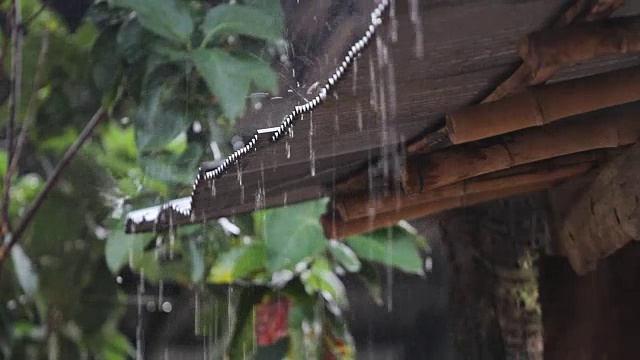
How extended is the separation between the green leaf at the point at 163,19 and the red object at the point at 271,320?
3.62 ft

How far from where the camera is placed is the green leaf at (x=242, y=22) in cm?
311

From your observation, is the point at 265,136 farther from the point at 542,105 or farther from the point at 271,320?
the point at 271,320

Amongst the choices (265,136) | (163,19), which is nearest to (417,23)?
(265,136)

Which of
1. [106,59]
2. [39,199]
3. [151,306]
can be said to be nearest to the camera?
[106,59]

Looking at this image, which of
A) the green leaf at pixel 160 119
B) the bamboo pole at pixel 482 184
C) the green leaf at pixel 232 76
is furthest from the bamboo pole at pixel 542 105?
the green leaf at pixel 160 119

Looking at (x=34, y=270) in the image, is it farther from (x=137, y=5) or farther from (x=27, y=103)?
(x=137, y=5)

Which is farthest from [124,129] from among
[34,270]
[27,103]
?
[34,270]

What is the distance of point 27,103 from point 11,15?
1.79ft

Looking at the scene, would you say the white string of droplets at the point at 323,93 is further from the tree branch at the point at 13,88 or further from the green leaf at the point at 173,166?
the tree branch at the point at 13,88

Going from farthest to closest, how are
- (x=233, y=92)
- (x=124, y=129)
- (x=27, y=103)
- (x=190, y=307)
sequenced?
1. (x=190, y=307)
2. (x=124, y=129)
3. (x=27, y=103)
4. (x=233, y=92)

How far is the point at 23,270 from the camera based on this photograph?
4.18 metres

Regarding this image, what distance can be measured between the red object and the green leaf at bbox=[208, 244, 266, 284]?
0.52ft

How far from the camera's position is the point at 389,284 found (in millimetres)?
5930

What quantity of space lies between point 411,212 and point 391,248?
3.32 feet
